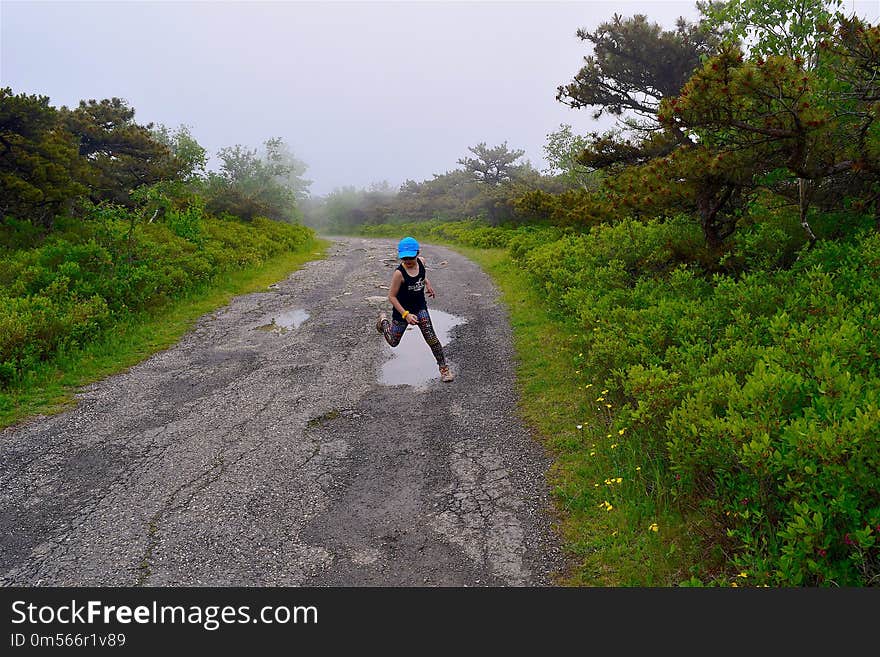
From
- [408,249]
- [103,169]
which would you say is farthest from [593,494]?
[103,169]

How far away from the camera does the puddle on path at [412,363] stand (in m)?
7.54

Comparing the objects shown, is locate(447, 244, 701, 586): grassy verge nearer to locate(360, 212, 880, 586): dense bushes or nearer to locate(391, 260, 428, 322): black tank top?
locate(360, 212, 880, 586): dense bushes

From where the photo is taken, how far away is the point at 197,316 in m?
11.4

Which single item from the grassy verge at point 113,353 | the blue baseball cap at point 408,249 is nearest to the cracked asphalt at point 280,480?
the grassy verge at point 113,353

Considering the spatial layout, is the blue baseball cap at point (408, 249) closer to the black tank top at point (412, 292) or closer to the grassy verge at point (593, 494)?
the black tank top at point (412, 292)

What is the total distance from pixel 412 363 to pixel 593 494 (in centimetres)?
431

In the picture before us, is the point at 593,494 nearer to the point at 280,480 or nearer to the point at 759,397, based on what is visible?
the point at 759,397

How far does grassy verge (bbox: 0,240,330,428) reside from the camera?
6801 mm

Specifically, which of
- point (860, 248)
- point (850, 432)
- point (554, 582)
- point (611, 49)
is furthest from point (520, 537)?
point (611, 49)

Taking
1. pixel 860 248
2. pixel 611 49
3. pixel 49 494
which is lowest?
pixel 49 494

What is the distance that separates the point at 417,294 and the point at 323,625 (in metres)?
4.97

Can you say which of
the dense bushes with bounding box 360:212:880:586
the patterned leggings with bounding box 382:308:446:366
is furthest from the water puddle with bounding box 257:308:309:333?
the dense bushes with bounding box 360:212:880:586

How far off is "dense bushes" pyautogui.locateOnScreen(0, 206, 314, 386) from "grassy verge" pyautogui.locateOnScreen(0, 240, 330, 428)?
24 cm

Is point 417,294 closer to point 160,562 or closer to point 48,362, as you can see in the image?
point 160,562
